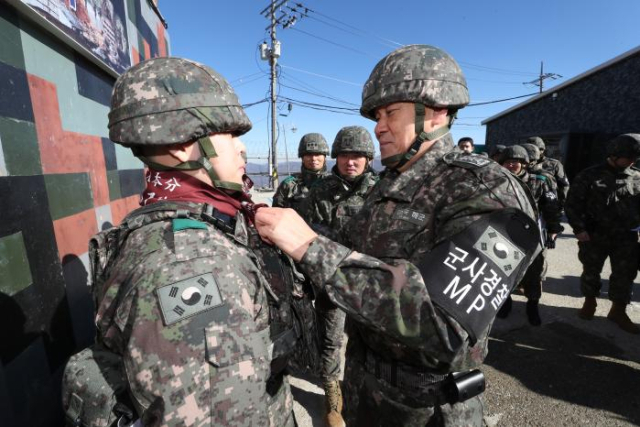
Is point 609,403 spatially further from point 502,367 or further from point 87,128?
point 87,128

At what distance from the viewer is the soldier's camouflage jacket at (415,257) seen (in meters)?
1.21

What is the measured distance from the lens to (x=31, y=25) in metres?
1.96

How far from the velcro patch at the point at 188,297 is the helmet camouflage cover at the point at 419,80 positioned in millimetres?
1446

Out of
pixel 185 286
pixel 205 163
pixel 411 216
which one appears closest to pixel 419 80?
pixel 411 216

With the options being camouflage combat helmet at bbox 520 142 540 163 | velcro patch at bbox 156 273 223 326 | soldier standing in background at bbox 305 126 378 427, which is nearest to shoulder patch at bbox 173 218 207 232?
velcro patch at bbox 156 273 223 326

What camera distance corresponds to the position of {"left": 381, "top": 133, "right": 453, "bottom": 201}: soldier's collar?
177 cm

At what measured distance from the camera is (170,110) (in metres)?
1.40

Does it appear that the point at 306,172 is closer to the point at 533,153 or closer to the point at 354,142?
the point at 354,142

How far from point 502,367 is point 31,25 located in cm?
513

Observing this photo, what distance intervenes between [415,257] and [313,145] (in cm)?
421

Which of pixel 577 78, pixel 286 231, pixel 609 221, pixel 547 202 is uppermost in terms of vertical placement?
pixel 577 78

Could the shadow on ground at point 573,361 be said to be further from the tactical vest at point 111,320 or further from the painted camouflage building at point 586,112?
the painted camouflage building at point 586,112

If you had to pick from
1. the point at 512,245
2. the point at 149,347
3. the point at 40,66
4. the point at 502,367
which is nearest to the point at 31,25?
the point at 40,66

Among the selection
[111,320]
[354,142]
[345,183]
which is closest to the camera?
[111,320]
